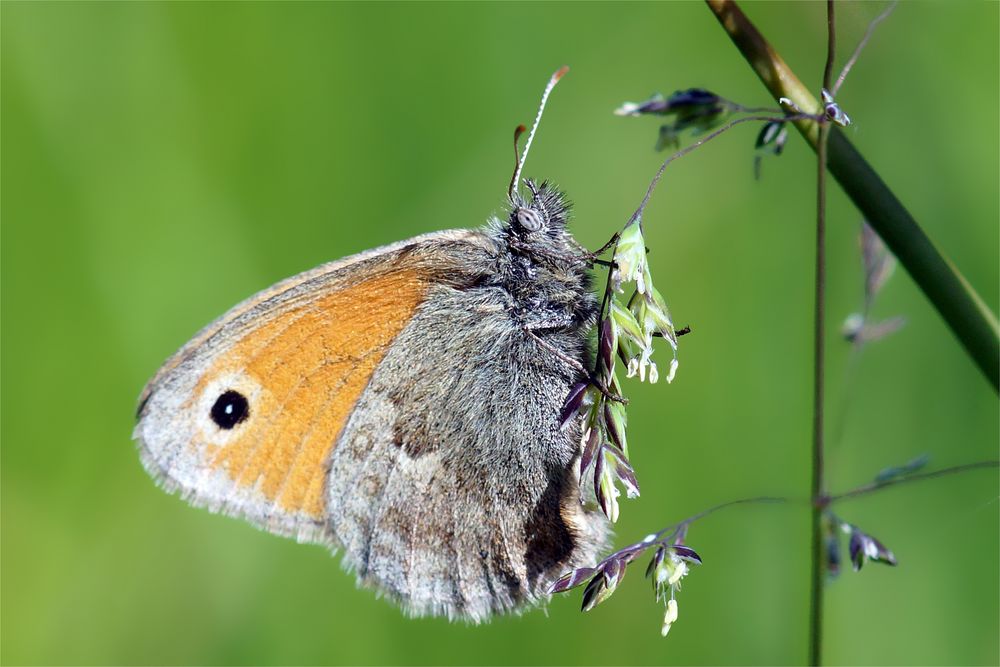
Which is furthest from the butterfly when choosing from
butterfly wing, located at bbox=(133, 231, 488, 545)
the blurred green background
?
the blurred green background

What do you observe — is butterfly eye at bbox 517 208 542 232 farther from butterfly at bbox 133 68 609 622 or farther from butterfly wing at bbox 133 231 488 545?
butterfly wing at bbox 133 231 488 545

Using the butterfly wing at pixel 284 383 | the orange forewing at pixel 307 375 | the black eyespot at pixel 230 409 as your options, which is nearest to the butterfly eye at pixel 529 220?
the butterfly wing at pixel 284 383

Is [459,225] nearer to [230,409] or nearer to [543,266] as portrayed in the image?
[543,266]

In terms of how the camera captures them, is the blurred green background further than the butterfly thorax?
Yes

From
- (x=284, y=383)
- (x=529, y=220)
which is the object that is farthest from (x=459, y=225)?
(x=284, y=383)

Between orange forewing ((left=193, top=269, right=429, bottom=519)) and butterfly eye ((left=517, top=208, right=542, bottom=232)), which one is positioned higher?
butterfly eye ((left=517, top=208, right=542, bottom=232))

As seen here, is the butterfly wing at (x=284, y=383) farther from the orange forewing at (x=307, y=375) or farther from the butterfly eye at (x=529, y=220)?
the butterfly eye at (x=529, y=220)

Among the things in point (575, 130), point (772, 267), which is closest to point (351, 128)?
point (575, 130)
